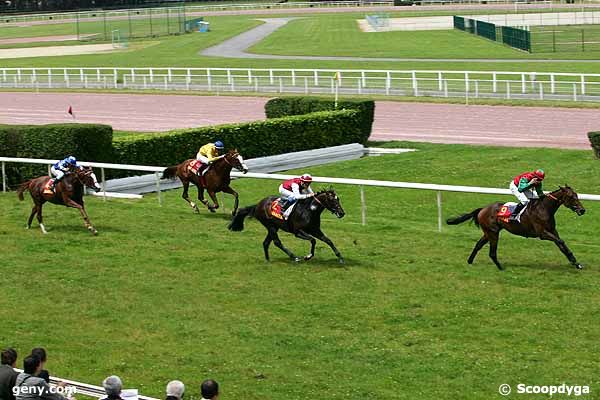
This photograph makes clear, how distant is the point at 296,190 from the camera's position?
611 inches

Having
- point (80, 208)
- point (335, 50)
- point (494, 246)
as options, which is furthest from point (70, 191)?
point (335, 50)

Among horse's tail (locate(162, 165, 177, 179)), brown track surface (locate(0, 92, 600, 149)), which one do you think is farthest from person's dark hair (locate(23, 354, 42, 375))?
brown track surface (locate(0, 92, 600, 149))

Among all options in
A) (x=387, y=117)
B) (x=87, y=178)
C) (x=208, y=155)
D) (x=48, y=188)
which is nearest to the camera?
(x=87, y=178)

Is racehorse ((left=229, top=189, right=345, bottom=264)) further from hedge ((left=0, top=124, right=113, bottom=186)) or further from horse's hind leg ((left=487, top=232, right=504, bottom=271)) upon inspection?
hedge ((left=0, top=124, right=113, bottom=186))

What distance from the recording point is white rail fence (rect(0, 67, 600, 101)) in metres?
37.1

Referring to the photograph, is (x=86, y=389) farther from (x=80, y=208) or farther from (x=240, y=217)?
(x=80, y=208)

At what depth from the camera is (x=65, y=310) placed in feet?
45.5

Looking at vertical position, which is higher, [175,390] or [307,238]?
[175,390]

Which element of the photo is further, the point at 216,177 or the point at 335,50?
the point at 335,50

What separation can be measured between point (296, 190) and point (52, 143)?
346 inches

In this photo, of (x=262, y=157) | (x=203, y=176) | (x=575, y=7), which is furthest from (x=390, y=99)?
(x=575, y=7)

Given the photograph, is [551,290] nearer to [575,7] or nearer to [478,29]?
[478,29]

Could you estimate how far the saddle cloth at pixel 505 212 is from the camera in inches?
589

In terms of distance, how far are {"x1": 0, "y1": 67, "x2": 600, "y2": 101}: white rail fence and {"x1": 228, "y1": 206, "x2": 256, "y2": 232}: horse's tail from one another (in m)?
17.2
